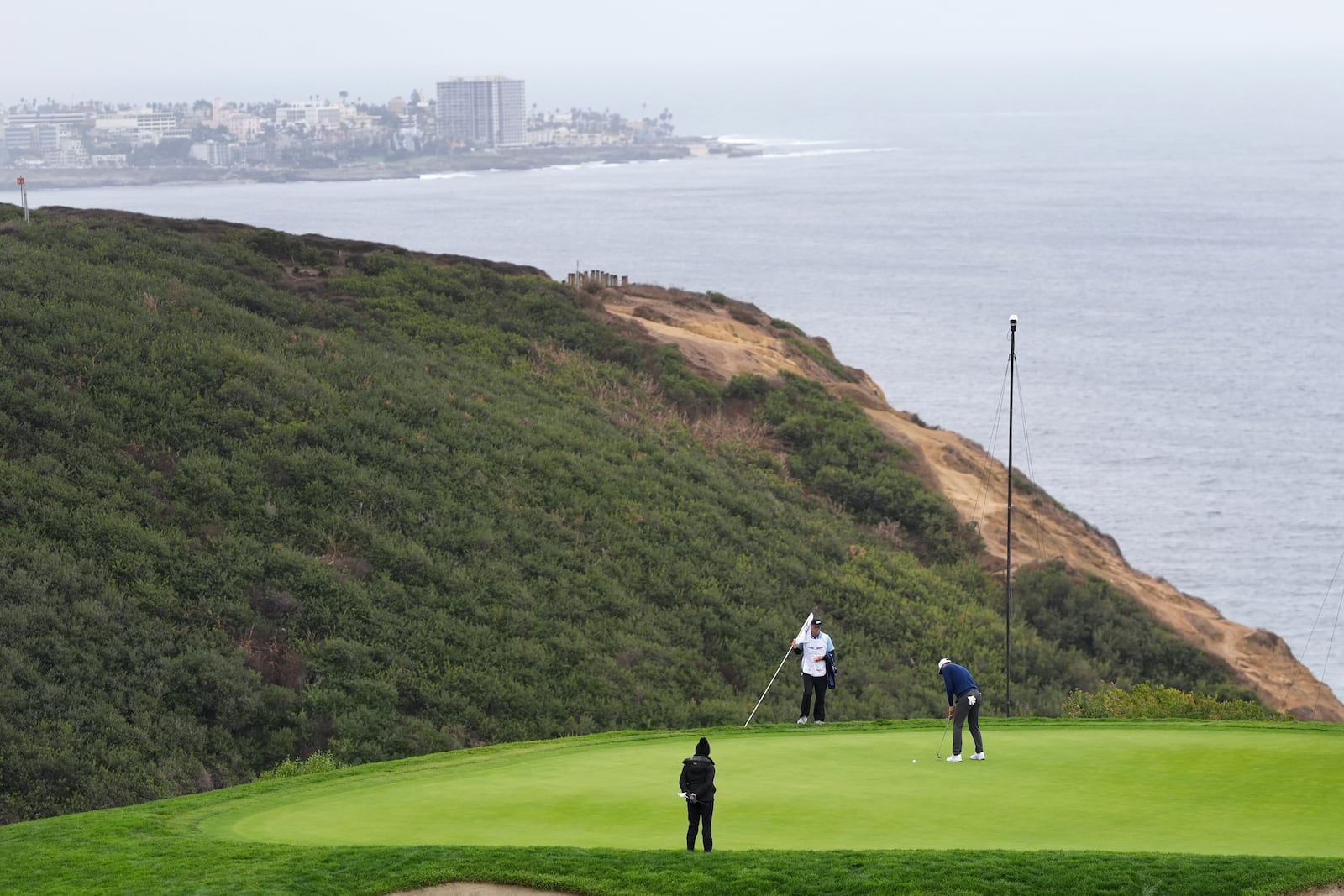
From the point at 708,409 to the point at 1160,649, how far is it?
604 inches

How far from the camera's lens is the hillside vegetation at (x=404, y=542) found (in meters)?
25.6

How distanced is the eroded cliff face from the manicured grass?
2212 centimetres

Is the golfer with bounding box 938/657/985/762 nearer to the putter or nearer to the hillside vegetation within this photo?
the putter

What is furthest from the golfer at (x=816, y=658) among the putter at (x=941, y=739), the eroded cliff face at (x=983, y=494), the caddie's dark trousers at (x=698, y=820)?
the eroded cliff face at (x=983, y=494)

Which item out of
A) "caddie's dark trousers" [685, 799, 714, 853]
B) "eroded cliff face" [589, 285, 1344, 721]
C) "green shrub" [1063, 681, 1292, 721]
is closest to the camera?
"caddie's dark trousers" [685, 799, 714, 853]

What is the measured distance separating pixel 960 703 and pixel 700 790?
4639 mm

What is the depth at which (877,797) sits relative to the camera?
15.6 m

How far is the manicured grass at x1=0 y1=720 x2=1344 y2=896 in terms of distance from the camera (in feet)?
42.7

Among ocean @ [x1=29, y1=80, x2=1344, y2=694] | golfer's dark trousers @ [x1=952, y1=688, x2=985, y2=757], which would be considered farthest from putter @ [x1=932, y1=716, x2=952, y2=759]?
ocean @ [x1=29, y1=80, x2=1344, y2=694]

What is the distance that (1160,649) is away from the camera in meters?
38.2

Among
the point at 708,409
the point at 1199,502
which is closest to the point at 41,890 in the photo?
the point at 708,409

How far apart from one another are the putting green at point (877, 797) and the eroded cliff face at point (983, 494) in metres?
21.6

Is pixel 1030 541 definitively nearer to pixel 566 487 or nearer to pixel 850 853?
pixel 566 487

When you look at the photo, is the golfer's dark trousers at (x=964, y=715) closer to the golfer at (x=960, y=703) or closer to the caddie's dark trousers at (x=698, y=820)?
the golfer at (x=960, y=703)
